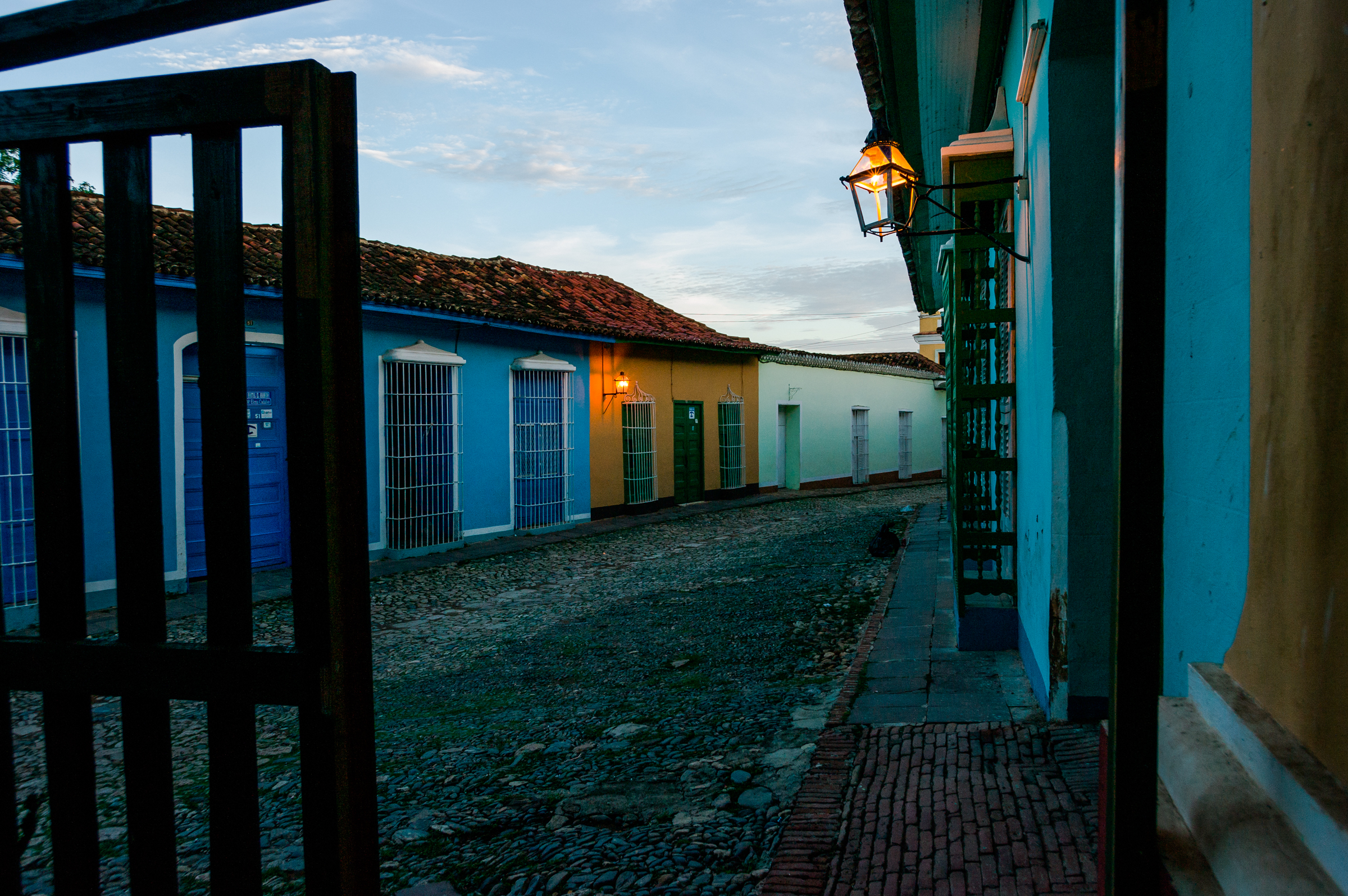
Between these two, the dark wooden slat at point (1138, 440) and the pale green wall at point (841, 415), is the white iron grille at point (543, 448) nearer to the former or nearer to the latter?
the pale green wall at point (841, 415)

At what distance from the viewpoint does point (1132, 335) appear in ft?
3.07

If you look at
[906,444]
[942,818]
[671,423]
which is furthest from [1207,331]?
[906,444]

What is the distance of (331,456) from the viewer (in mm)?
1475

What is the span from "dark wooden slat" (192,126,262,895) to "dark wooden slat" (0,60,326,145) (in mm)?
44

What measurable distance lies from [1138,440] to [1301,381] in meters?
0.17

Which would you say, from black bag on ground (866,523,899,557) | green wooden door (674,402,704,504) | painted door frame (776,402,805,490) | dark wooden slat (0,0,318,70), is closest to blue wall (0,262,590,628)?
green wooden door (674,402,704,504)

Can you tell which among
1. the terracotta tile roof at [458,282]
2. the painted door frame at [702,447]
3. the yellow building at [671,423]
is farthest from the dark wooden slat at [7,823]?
the painted door frame at [702,447]

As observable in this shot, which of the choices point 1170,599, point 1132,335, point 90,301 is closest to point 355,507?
point 1132,335

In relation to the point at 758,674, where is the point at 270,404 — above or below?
above

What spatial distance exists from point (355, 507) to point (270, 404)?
27.7ft

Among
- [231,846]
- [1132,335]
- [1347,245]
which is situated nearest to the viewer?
[1347,245]

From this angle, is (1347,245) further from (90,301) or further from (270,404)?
(270,404)

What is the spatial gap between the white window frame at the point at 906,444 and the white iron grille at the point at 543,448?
46.7 feet

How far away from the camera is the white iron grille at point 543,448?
12477mm
